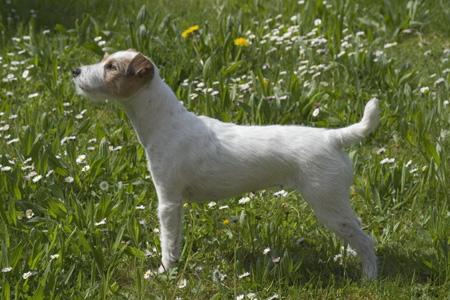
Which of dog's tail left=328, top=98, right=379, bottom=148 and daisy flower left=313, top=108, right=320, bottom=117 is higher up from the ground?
dog's tail left=328, top=98, right=379, bottom=148

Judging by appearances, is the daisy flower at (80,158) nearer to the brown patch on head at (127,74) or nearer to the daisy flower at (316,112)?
the brown patch on head at (127,74)

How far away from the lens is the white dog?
379 centimetres

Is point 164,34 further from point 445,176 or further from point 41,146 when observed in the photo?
point 445,176

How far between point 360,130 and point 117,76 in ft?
4.46

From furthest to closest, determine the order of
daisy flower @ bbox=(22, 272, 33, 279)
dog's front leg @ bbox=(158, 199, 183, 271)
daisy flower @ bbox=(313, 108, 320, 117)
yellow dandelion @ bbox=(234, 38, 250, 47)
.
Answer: yellow dandelion @ bbox=(234, 38, 250, 47) → daisy flower @ bbox=(313, 108, 320, 117) → dog's front leg @ bbox=(158, 199, 183, 271) → daisy flower @ bbox=(22, 272, 33, 279)

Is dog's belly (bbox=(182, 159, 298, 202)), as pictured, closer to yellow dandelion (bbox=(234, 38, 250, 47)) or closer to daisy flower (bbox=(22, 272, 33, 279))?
daisy flower (bbox=(22, 272, 33, 279))

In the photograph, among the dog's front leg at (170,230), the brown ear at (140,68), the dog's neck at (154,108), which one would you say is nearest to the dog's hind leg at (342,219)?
the dog's front leg at (170,230)

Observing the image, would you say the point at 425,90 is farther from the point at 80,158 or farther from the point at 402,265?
the point at 80,158

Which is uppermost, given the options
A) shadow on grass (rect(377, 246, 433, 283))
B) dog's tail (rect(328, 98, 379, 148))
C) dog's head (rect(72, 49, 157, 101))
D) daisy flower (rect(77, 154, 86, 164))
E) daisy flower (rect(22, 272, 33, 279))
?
dog's head (rect(72, 49, 157, 101))

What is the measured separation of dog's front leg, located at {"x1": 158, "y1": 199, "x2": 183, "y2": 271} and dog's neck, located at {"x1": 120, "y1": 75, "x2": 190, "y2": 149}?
377mm

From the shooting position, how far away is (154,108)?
12.8ft

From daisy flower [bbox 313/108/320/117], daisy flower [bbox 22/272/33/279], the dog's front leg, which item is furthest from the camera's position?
daisy flower [bbox 313/108/320/117]

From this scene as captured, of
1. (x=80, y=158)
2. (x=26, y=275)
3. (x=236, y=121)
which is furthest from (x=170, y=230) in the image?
(x=236, y=121)

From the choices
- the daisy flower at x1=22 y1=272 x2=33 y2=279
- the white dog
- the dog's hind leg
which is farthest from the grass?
the white dog
